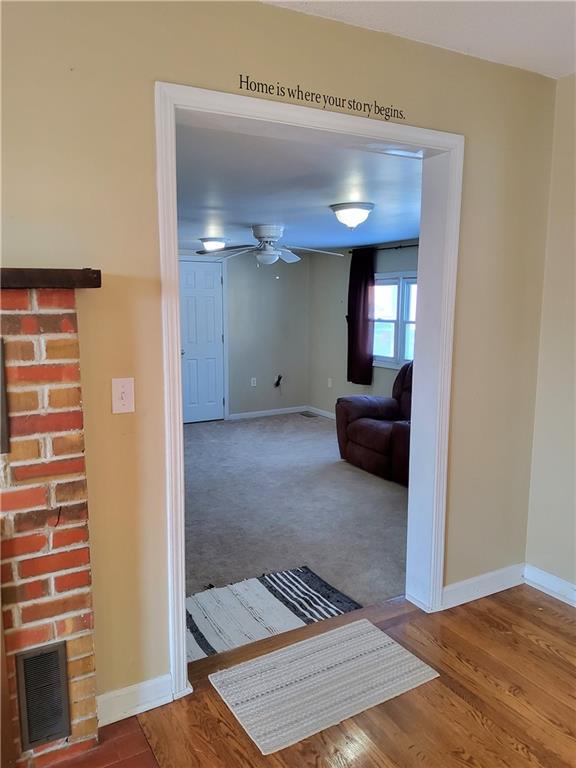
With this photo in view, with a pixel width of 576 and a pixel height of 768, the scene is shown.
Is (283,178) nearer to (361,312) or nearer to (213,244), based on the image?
(213,244)

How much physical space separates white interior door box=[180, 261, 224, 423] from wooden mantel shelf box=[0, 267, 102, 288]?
18.1ft

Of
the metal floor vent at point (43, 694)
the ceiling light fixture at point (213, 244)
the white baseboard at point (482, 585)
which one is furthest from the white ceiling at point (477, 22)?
the ceiling light fixture at point (213, 244)

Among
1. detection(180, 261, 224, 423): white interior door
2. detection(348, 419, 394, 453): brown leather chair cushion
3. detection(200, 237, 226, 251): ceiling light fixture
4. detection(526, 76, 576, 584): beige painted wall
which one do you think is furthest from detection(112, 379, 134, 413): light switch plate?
detection(180, 261, 224, 423): white interior door

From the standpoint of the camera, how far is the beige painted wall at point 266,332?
7430 millimetres

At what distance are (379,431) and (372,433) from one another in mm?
89

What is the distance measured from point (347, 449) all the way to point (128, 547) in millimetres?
3813

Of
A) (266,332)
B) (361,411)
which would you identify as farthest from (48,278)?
(266,332)

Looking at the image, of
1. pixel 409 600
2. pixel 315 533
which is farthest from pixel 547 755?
pixel 315 533

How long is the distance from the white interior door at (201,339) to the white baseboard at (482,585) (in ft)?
16.3

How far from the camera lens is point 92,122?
5.49 ft

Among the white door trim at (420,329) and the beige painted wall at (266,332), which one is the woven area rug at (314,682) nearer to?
the white door trim at (420,329)

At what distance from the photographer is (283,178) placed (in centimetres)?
314

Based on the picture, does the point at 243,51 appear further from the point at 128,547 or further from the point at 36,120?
the point at 128,547

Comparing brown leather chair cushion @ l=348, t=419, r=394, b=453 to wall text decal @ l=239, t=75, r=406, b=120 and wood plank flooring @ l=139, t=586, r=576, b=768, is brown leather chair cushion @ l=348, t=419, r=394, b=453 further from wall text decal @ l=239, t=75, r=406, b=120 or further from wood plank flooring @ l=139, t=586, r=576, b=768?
wall text decal @ l=239, t=75, r=406, b=120
